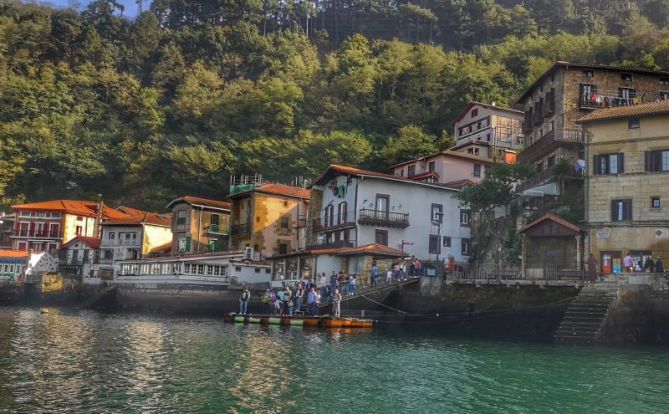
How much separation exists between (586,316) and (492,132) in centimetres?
4414

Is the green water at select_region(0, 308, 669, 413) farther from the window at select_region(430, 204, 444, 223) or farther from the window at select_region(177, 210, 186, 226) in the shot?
the window at select_region(177, 210, 186, 226)

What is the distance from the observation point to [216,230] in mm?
71125

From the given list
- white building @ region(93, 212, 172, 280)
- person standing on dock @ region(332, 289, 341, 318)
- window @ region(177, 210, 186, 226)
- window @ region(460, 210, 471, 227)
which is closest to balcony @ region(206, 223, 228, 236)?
window @ region(177, 210, 186, 226)

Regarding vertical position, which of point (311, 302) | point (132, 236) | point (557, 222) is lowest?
point (311, 302)

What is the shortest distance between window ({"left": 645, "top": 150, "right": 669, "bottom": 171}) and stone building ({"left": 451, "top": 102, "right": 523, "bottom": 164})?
1263 inches

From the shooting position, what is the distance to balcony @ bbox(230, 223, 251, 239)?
65000mm

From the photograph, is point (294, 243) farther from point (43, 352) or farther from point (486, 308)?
point (43, 352)

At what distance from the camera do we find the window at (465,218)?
5759cm

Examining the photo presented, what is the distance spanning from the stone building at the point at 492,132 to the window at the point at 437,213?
710 inches

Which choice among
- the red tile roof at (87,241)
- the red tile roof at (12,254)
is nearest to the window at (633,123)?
the red tile roof at (87,241)

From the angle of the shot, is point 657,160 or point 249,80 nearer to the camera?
point 657,160

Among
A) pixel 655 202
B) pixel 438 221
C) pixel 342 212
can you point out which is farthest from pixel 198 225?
pixel 655 202

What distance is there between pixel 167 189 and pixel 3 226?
77.3ft

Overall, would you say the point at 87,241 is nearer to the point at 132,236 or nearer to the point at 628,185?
the point at 132,236
